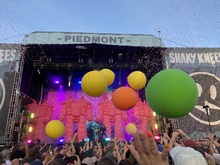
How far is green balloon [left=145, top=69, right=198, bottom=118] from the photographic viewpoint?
2473 mm

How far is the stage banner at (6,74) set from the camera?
27.6 ft

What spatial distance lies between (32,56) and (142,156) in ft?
32.0

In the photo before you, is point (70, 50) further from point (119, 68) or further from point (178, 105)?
point (178, 105)

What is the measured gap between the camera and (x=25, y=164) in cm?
227

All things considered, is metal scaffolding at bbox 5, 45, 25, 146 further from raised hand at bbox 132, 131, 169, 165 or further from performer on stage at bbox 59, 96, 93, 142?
raised hand at bbox 132, 131, 169, 165

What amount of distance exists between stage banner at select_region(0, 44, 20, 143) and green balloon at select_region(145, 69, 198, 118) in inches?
300

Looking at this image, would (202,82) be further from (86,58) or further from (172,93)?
(172,93)

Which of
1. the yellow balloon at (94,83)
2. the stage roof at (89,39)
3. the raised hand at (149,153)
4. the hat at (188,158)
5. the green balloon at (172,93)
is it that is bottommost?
the hat at (188,158)

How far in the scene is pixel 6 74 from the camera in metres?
8.96

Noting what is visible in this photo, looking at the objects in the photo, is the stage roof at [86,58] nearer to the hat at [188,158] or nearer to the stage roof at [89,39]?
the stage roof at [89,39]

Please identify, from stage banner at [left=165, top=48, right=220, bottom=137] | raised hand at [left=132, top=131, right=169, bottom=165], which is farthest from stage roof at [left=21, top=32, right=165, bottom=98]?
raised hand at [left=132, top=131, right=169, bottom=165]

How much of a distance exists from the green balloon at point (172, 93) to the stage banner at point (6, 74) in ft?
25.0

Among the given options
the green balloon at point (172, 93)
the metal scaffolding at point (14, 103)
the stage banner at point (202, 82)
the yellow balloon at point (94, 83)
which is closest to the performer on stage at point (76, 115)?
the metal scaffolding at point (14, 103)

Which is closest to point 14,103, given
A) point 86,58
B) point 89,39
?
point 86,58
